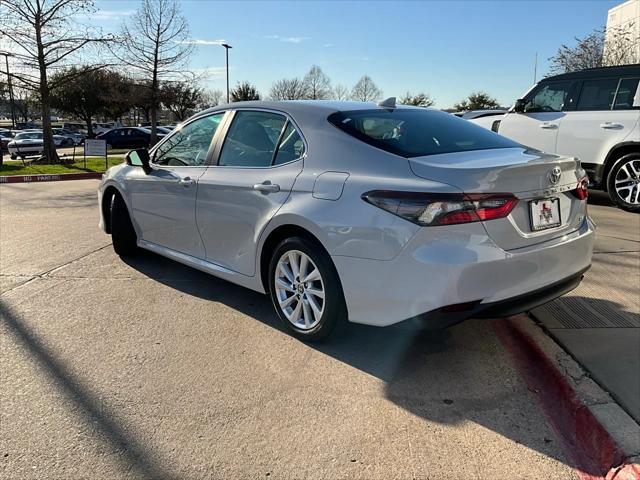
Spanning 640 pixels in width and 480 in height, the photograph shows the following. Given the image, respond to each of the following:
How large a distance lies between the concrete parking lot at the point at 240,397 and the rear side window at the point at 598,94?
582cm

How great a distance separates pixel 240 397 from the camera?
2.98m

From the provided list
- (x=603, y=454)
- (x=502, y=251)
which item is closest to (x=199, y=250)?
(x=502, y=251)

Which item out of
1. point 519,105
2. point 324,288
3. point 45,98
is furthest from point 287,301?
point 45,98

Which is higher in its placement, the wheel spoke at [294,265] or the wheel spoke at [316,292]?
the wheel spoke at [294,265]

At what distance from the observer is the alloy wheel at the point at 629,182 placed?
7602 millimetres

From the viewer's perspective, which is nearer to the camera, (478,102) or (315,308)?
(315,308)

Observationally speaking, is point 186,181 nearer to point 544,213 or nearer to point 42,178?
point 544,213

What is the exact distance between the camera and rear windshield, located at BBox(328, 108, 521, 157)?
336 cm

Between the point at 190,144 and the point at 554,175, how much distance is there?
9.95 feet

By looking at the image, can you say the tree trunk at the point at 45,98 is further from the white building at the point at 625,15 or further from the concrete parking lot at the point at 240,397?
the white building at the point at 625,15

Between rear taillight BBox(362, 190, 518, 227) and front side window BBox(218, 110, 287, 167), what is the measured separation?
1.29m

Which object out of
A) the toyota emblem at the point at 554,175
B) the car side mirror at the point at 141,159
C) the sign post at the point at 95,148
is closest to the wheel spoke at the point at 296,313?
the toyota emblem at the point at 554,175

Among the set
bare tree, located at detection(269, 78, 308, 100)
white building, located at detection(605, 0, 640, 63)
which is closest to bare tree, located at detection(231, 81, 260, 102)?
bare tree, located at detection(269, 78, 308, 100)

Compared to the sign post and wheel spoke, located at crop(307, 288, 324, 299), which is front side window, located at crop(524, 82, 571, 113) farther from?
the sign post
